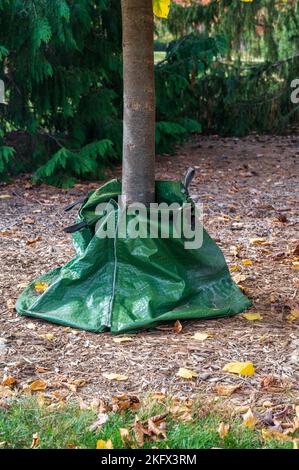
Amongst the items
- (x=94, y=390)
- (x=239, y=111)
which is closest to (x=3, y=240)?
(x=94, y=390)

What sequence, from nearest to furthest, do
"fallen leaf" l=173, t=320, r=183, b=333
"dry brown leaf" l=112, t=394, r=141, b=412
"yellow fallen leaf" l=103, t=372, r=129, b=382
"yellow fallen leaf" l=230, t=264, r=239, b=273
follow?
"dry brown leaf" l=112, t=394, r=141, b=412
"yellow fallen leaf" l=103, t=372, r=129, b=382
"fallen leaf" l=173, t=320, r=183, b=333
"yellow fallen leaf" l=230, t=264, r=239, b=273

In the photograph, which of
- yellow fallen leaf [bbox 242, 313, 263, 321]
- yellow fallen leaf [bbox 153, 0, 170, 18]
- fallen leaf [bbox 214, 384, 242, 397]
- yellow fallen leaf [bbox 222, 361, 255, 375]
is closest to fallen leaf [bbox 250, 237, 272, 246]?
yellow fallen leaf [bbox 242, 313, 263, 321]

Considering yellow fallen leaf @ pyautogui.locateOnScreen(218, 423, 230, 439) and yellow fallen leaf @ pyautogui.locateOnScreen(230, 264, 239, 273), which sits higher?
yellow fallen leaf @ pyautogui.locateOnScreen(230, 264, 239, 273)

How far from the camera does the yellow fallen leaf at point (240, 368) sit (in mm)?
3270

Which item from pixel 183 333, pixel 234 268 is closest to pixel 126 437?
pixel 183 333

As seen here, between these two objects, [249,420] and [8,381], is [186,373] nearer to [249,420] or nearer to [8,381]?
[249,420]

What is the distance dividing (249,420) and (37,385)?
976 millimetres

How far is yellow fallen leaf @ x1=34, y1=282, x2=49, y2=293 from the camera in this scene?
169 inches

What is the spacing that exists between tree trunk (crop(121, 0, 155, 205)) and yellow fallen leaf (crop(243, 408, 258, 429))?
5.10 ft

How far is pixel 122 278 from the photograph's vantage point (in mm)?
3902

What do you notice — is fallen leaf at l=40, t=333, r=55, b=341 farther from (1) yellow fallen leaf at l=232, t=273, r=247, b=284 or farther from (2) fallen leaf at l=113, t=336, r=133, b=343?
(1) yellow fallen leaf at l=232, t=273, r=247, b=284

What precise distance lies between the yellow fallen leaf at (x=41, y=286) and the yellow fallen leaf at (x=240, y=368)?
1.41m

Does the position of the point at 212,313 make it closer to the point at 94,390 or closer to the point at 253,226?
the point at 94,390

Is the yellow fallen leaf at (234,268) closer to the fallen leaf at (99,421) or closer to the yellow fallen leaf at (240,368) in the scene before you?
the yellow fallen leaf at (240,368)
